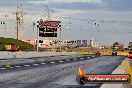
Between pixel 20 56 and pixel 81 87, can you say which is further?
pixel 20 56

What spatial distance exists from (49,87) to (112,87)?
2.59 meters

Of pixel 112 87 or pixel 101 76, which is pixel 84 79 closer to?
pixel 101 76

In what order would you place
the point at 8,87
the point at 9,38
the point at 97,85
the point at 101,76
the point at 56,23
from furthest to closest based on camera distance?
the point at 9,38, the point at 56,23, the point at 97,85, the point at 8,87, the point at 101,76

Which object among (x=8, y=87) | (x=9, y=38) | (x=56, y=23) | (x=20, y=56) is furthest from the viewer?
(x=9, y=38)

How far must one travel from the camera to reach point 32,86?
57.8 feet

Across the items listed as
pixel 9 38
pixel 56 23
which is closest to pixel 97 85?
pixel 56 23

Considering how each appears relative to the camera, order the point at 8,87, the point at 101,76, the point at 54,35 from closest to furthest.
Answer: the point at 101,76, the point at 8,87, the point at 54,35

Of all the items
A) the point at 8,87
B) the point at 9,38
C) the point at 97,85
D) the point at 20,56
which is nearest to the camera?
the point at 8,87

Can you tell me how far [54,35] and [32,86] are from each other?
136 m

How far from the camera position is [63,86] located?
1786 cm

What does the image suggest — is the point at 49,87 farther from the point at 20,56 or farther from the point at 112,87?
the point at 20,56

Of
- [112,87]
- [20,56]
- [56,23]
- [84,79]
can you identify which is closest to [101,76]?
[84,79]

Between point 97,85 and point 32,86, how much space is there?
2.98m

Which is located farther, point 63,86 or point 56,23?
point 56,23
